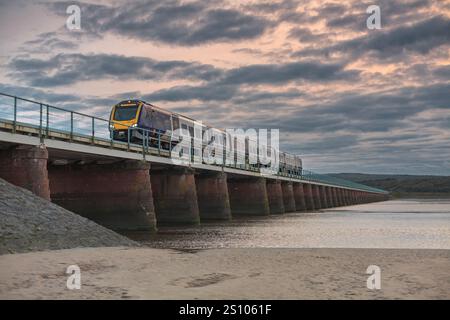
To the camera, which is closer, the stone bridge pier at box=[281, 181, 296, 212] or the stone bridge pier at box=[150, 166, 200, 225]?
the stone bridge pier at box=[150, 166, 200, 225]

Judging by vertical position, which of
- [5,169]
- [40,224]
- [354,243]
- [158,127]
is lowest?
[354,243]

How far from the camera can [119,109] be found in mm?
35062

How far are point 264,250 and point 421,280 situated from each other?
218 inches

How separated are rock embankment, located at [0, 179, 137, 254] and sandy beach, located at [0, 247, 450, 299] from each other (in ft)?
2.38

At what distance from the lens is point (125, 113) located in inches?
1363

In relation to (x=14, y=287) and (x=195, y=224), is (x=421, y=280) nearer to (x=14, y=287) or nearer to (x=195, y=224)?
(x=14, y=287)

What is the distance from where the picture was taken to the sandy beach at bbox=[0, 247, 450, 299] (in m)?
7.80

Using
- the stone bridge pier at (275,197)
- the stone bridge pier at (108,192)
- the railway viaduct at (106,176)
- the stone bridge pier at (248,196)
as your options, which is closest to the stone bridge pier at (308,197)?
the stone bridge pier at (275,197)

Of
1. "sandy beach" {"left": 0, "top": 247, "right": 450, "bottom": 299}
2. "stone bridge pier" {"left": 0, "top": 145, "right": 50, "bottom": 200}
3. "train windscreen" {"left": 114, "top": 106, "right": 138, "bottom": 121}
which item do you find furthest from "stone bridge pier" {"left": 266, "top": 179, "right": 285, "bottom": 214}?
"sandy beach" {"left": 0, "top": 247, "right": 450, "bottom": 299}

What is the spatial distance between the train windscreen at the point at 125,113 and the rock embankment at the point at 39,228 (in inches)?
736

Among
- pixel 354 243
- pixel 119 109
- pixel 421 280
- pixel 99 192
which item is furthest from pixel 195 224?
pixel 421 280

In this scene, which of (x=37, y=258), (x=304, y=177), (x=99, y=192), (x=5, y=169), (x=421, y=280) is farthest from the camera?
(x=304, y=177)

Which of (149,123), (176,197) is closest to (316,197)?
(149,123)

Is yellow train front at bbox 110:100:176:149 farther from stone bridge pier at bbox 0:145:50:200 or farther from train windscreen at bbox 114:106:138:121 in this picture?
stone bridge pier at bbox 0:145:50:200
